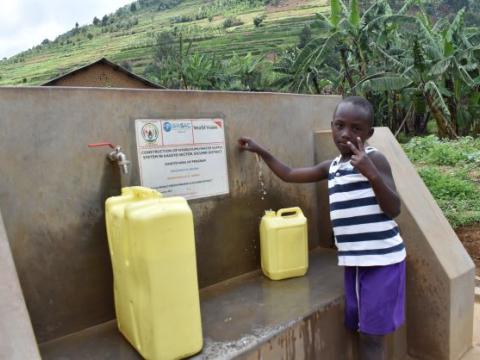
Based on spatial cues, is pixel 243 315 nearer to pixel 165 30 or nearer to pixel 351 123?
pixel 351 123

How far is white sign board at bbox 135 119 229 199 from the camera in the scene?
2.23 m

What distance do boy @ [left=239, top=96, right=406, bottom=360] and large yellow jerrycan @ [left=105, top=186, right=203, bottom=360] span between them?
825 mm

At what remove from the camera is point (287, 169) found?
260cm

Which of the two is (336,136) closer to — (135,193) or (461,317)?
(135,193)

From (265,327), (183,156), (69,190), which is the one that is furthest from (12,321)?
(183,156)

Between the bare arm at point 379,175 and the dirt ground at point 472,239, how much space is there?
2.96 meters

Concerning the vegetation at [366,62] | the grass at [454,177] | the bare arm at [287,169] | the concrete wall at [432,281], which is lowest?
the grass at [454,177]

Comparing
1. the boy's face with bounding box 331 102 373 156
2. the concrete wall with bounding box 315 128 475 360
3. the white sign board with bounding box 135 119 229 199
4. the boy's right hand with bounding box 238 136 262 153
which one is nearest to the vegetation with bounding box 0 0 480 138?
the concrete wall with bounding box 315 128 475 360

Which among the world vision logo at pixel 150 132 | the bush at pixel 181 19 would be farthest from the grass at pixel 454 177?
the bush at pixel 181 19

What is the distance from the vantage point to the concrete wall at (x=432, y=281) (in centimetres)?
247

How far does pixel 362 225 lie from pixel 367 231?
4 cm

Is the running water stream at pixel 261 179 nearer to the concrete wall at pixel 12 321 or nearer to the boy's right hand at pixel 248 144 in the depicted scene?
the boy's right hand at pixel 248 144

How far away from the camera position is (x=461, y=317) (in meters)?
2.59

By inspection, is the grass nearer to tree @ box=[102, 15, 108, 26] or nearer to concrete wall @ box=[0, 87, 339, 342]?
concrete wall @ box=[0, 87, 339, 342]
